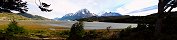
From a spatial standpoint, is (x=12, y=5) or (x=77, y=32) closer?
(x=12, y=5)

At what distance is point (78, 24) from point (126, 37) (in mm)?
10789

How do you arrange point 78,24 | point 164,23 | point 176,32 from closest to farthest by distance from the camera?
1. point 176,32
2. point 164,23
3. point 78,24

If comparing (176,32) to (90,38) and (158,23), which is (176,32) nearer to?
(158,23)

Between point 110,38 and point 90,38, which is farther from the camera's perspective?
point 90,38

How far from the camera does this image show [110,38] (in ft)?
71.5

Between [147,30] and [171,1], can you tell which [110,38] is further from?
[171,1]

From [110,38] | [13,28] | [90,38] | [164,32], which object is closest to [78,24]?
[90,38]

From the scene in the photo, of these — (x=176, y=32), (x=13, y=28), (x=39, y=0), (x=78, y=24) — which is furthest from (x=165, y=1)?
(x=13, y=28)

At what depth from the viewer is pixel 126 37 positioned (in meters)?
21.1

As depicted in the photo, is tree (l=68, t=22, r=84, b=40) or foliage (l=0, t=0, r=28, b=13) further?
tree (l=68, t=22, r=84, b=40)

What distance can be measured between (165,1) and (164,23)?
4564mm

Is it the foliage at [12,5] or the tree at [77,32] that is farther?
the tree at [77,32]

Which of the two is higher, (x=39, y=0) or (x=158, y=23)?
(x=39, y=0)

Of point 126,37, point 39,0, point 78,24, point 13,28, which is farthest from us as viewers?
point 13,28
